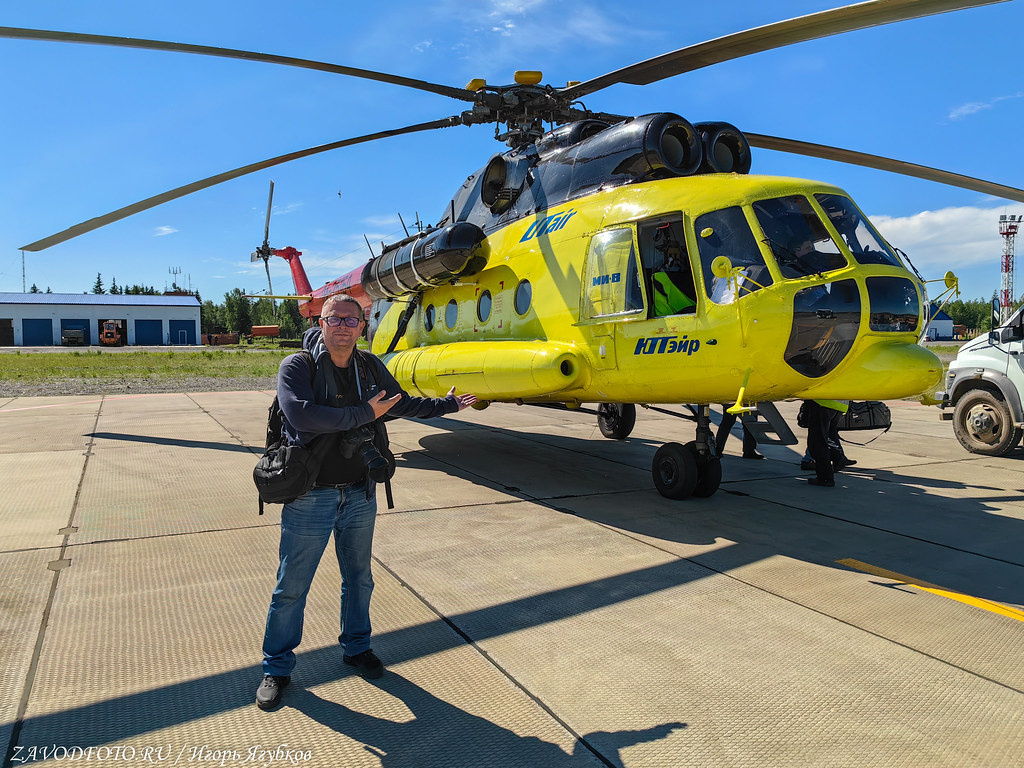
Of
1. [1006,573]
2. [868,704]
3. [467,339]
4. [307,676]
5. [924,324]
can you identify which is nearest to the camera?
[868,704]

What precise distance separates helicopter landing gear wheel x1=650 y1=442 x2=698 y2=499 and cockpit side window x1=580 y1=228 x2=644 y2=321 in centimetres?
167

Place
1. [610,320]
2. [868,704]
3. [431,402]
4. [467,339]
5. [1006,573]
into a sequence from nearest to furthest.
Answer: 1. [868,704]
2. [431,402]
3. [1006,573]
4. [610,320]
5. [467,339]

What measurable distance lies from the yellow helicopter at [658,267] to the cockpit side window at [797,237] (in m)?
0.01

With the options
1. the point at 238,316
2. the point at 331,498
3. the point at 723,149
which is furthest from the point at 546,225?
the point at 238,316

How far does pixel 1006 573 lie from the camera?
4867 millimetres

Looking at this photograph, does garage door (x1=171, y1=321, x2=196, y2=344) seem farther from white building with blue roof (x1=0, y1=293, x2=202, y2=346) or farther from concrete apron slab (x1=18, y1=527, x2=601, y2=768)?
concrete apron slab (x1=18, y1=527, x2=601, y2=768)

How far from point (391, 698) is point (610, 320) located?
4.40 metres

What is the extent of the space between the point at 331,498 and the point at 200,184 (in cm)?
724

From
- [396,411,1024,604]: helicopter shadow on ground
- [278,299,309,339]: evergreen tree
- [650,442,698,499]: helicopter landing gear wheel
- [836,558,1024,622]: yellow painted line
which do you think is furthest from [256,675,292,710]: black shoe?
[278,299,309,339]: evergreen tree

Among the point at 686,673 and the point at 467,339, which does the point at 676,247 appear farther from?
the point at 686,673

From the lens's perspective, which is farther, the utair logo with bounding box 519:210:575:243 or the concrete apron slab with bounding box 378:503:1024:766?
the utair logo with bounding box 519:210:575:243

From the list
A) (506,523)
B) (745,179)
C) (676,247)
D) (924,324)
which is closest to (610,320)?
(676,247)

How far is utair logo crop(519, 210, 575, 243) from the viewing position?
7.47 m

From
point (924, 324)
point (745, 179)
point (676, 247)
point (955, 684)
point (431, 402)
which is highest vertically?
point (745, 179)
